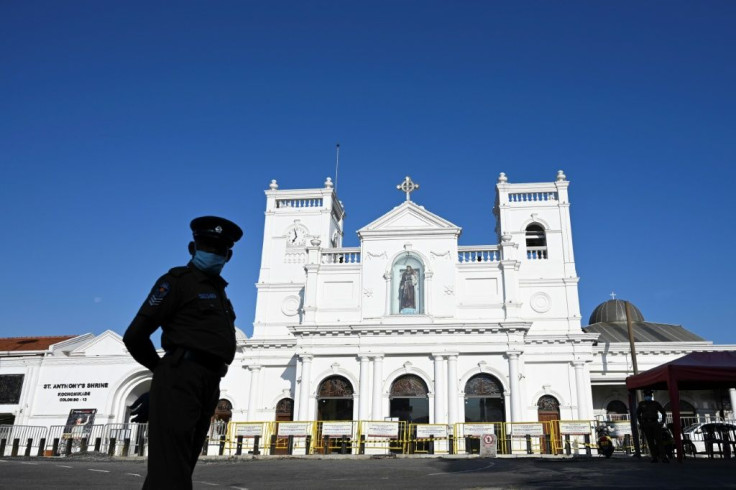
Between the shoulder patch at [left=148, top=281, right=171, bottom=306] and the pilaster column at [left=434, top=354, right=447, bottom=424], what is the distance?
25.2 metres

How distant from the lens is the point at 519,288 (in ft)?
106

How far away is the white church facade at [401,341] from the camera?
28672mm

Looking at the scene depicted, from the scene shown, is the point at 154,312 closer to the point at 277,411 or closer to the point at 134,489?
the point at 134,489

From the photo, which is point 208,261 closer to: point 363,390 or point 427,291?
point 363,390

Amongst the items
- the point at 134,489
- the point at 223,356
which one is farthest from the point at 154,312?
the point at 134,489

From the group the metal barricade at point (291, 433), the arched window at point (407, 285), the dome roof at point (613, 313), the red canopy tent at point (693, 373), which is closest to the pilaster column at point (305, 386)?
the metal barricade at point (291, 433)

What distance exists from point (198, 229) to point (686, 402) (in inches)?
1510

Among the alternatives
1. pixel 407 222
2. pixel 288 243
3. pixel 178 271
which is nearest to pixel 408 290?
pixel 407 222

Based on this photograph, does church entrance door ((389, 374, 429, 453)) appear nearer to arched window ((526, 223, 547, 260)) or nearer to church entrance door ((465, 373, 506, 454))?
church entrance door ((465, 373, 506, 454))

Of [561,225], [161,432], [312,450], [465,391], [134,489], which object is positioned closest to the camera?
[161,432]

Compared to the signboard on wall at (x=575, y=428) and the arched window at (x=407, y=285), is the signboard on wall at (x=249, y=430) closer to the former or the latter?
the arched window at (x=407, y=285)

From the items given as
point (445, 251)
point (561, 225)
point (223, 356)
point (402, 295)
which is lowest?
point (223, 356)

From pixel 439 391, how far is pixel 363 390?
3.72 m

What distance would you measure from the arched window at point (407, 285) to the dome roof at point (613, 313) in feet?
73.1
